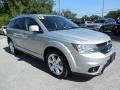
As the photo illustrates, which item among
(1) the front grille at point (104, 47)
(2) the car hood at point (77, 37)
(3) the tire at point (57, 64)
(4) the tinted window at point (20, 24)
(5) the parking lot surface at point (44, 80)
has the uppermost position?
(4) the tinted window at point (20, 24)

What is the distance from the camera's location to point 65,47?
519 centimetres

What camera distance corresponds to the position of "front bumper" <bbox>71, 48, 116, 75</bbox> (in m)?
4.90

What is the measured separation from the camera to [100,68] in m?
5.07

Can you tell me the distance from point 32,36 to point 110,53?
2.40 m

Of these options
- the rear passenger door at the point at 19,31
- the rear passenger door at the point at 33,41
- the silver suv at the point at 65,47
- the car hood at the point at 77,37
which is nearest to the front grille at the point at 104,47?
the silver suv at the point at 65,47

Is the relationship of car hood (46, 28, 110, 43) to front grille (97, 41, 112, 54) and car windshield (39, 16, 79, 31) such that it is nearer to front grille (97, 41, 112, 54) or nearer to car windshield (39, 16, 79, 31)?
front grille (97, 41, 112, 54)

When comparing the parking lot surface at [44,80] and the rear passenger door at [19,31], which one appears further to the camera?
the rear passenger door at [19,31]

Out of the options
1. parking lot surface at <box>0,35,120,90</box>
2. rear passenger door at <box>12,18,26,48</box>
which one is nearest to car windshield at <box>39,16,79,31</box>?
rear passenger door at <box>12,18,26,48</box>

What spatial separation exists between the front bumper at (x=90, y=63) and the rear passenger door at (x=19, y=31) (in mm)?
2770

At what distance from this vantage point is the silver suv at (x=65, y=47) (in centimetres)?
496

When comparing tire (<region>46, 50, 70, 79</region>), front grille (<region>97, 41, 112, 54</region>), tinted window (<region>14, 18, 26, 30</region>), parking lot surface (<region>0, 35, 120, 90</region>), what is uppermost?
tinted window (<region>14, 18, 26, 30</region>)

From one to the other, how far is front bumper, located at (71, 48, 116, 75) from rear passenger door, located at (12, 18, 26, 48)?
277 centimetres

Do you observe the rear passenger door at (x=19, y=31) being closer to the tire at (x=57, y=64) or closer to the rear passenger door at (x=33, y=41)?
the rear passenger door at (x=33, y=41)

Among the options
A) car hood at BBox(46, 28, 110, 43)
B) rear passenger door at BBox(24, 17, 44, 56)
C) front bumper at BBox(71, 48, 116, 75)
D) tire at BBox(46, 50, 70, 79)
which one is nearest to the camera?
front bumper at BBox(71, 48, 116, 75)
